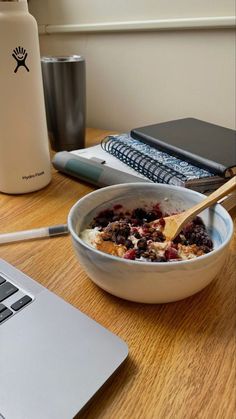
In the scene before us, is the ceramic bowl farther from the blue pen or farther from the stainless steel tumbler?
the stainless steel tumbler

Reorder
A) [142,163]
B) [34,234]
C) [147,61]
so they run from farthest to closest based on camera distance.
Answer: [147,61], [142,163], [34,234]

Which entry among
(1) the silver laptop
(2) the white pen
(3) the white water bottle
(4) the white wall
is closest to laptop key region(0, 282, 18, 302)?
(1) the silver laptop

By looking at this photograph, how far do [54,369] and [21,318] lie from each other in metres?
0.06

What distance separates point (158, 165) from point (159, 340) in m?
0.30

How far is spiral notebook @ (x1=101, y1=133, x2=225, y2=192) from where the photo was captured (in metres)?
0.47

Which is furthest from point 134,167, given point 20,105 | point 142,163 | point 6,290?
point 6,290

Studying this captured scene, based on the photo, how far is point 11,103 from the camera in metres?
0.45

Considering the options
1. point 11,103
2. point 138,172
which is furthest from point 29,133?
point 138,172

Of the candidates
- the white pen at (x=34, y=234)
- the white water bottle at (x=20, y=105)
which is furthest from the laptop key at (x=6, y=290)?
the white water bottle at (x=20, y=105)

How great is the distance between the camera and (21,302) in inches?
11.5

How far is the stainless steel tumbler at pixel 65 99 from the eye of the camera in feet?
2.03

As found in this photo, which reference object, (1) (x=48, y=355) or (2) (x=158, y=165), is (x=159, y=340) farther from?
(2) (x=158, y=165)

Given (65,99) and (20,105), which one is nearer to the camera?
(20,105)

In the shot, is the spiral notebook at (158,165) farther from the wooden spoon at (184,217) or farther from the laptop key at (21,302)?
the laptop key at (21,302)
